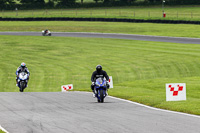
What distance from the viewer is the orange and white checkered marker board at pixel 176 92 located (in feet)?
52.9

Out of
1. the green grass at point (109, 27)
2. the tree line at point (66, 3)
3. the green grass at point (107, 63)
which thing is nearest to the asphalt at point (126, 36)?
the green grass at point (109, 27)

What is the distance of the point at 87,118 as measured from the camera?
12211 millimetres

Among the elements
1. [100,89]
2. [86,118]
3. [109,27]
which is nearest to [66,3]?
[109,27]

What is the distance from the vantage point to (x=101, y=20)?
239ft

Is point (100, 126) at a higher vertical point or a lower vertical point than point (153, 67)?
higher

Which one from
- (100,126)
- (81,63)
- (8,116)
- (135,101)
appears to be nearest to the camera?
(100,126)

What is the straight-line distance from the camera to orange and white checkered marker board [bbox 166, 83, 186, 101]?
16125 millimetres

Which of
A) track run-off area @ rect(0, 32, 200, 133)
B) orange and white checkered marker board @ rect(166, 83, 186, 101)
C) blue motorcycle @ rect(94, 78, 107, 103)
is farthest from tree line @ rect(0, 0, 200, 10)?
track run-off area @ rect(0, 32, 200, 133)

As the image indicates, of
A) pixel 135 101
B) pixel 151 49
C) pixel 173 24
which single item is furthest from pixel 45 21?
pixel 135 101

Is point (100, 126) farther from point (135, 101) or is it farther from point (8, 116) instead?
point (135, 101)

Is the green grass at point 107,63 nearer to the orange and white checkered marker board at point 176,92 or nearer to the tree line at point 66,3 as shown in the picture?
the orange and white checkered marker board at point 176,92

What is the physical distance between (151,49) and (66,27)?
85.8 ft

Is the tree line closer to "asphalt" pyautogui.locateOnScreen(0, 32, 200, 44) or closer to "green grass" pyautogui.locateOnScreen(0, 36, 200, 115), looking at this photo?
"asphalt" pyautogui.locateOnScreen(0, 32, 200, 44)

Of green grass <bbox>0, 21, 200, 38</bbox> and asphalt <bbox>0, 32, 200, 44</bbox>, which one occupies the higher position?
green grass <bbox>0, 21, 200, 38</bbox>
